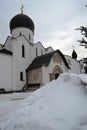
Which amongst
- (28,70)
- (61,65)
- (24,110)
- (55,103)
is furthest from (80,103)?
(61,65)

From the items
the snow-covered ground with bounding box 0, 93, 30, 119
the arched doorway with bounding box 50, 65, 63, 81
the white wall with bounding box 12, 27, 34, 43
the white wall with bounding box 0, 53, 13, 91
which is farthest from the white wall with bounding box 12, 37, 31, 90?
the snow-covered ground with bounding box 0, 93, 30, 119

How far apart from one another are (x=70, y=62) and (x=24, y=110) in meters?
33.8

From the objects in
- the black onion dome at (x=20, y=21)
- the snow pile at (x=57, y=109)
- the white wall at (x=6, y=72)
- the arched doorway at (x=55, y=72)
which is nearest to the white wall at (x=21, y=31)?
the black onion dome at (x=20, y=21)

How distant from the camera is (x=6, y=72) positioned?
77.2ft

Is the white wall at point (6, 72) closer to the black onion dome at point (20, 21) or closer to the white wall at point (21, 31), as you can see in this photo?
the white wall at point (21, 31)

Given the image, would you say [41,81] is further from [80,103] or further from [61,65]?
[80,103]

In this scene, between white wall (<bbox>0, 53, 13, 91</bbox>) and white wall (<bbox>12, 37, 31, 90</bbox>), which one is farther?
white wall (<bbox>12, 37, 31, 90</bbox>)

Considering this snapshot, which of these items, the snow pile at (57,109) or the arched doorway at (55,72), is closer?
the snow pile at (57,109)

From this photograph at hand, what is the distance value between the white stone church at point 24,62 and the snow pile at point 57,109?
63.1ft

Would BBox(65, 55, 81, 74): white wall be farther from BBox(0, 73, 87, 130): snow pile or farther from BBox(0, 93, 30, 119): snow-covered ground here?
BBox(0, 73, 87, 130): snow pile

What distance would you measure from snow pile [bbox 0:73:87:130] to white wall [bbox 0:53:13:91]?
18995 mm

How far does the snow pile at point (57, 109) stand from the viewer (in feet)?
10.4

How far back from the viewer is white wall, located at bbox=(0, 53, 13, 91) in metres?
22.8

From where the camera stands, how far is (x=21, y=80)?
2583cm
